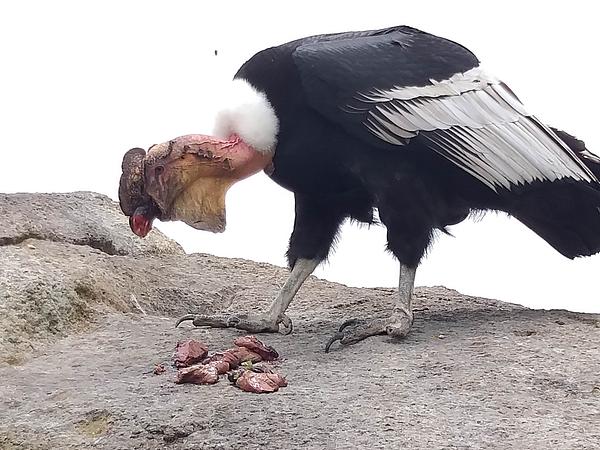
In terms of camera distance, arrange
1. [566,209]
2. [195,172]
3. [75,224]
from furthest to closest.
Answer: [75,224] < [566,209] < [195,172]

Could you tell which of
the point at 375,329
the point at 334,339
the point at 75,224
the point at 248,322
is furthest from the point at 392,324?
the point at 75,224

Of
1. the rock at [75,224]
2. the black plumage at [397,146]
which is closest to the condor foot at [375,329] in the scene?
the black plumage at [397,146]

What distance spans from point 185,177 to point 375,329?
65 cm

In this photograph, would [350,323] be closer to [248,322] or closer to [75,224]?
[248,322]

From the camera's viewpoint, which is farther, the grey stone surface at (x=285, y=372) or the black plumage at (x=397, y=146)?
the black plumage at (x=397, y=146)

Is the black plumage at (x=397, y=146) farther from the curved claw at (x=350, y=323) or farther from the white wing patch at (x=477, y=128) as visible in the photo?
the curved claw at (x=350, y=323)

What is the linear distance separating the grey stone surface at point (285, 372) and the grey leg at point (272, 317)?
6cm

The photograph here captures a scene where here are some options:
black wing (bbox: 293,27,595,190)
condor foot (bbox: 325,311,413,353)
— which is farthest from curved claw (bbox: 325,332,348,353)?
black wing (bbox: 293,27,595,190)

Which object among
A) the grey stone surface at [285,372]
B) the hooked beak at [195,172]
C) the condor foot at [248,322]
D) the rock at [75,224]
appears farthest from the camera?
the rock at [75,224]

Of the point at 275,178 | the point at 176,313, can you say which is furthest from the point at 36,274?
the point at 275,178

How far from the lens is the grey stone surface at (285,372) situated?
1777 millimetres

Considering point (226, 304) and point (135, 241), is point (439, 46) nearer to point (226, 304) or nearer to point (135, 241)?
point (226, 304)

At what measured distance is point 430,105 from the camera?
238 centimetres

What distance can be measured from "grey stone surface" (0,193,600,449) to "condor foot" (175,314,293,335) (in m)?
0.05
